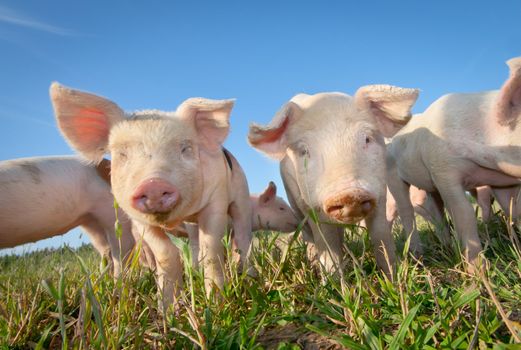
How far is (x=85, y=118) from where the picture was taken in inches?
159

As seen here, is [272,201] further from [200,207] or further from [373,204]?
[373,204]

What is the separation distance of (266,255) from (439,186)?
2.08 metres

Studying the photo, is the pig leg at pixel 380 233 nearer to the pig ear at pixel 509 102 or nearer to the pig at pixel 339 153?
the pig at pixel 339 153

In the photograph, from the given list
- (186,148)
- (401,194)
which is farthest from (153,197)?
(401,194)

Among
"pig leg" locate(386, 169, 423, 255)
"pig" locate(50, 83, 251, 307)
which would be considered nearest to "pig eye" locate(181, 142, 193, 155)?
"pig" locate(50, 83, 251, 307)

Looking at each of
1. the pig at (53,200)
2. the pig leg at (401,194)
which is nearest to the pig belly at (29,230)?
the pig at (53,200)

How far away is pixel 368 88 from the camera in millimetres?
3773

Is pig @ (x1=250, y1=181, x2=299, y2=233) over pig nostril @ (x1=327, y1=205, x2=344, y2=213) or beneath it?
beneath

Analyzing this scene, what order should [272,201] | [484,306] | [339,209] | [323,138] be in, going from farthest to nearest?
1. [272,201]
2. [323,138]
3. [339,209]
4. [484,306]

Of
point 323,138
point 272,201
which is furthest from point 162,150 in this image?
point 272,201

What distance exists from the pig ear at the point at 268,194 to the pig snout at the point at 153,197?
14.4ft

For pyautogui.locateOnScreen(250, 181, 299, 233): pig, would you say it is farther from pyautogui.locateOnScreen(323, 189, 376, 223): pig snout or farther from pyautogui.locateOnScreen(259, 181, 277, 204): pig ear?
pyautogui.locateOnScreen(323, 189, 376, 223): pig snout

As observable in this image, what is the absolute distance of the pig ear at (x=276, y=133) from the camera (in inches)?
149

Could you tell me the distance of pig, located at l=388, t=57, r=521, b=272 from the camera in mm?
4125
